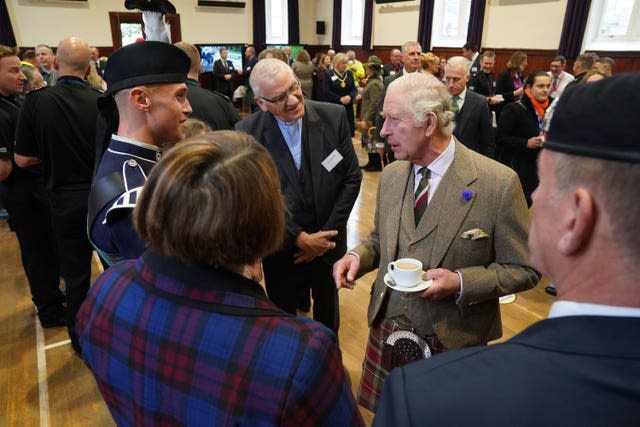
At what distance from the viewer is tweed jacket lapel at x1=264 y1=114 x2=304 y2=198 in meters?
2.27

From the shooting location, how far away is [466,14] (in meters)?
11.4

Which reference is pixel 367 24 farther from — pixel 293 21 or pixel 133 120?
pixel 133 120

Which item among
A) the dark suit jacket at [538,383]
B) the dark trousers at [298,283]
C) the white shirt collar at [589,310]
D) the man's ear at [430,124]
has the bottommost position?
the dark trousers at [298,283]

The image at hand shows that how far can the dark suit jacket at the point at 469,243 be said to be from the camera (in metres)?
1.46

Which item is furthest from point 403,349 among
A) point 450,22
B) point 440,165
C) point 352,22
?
point 352,22

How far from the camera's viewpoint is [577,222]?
0.54m

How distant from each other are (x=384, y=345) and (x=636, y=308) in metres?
1.27

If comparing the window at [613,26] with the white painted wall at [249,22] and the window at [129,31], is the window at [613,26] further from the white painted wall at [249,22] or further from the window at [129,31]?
the window at [129,31]

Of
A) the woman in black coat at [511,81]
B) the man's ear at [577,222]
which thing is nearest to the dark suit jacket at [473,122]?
the man's ear at [577,222]

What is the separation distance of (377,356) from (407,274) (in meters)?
0.53

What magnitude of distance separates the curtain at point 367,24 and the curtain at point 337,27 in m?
1.26

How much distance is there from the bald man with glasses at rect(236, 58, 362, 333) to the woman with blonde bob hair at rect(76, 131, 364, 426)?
1397 mm

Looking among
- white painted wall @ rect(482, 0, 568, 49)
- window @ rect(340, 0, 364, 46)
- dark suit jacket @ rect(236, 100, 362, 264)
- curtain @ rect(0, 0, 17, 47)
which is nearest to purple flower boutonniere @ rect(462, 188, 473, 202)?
dark suit jacket @ rect(236, 100, 362, 264)

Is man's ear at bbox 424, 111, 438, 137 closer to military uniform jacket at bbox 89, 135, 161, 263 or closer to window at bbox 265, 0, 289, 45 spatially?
military uniform jacket at bbox 89, 135, 161, 263
